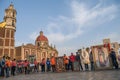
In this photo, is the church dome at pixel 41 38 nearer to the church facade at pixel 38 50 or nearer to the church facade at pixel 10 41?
the church facade at pixel 38 50

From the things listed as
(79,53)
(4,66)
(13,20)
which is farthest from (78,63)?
(13,20)

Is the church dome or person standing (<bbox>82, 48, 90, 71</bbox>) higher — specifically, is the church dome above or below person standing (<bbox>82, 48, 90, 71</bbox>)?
above

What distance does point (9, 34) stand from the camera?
167 feet

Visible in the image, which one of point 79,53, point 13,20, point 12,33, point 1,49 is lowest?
point 79,53

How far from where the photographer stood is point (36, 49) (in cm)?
6431

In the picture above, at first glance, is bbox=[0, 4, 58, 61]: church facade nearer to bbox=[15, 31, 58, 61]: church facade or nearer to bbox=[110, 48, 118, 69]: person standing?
bbox=[15, 31, 58, 61]: church facade

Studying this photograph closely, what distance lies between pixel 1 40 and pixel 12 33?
4.32 metres

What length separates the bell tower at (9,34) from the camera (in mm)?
49134

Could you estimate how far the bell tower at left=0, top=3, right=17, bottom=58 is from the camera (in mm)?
49134

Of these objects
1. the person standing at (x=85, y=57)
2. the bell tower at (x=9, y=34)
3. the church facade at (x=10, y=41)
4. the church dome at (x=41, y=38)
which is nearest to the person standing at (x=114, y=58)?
the person standing at (x=85, y=57)

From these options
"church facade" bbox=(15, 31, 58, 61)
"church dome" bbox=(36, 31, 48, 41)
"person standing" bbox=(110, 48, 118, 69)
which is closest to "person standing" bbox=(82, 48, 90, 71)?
"person standing" bbox=(110, 48, 118, 69)

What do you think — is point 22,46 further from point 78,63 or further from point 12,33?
point 78,63

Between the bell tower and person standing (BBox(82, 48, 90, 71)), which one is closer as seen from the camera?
person standing (BBox(82, 48, 90, 71))

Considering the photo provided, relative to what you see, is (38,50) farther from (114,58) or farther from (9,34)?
(114,58)
